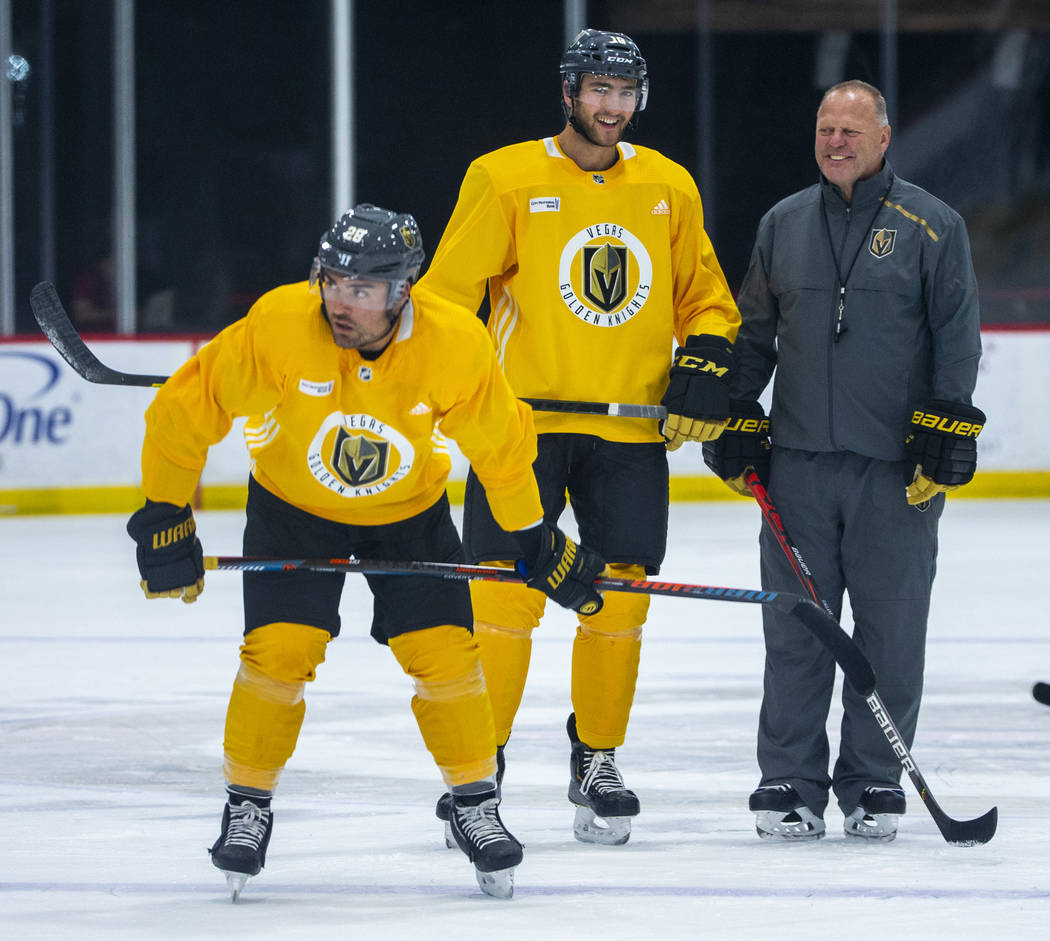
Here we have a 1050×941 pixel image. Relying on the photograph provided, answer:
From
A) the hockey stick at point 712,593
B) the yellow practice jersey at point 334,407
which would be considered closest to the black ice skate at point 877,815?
the hockey stick at point 712,593

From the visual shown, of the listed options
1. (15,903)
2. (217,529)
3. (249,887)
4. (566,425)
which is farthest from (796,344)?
(217,529)

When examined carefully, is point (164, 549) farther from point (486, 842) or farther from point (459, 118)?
point (459, 118)

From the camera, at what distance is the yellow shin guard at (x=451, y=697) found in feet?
9.04

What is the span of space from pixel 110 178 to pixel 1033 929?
1080cm

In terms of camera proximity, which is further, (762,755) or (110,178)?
(110,178)

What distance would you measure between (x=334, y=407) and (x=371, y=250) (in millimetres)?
235

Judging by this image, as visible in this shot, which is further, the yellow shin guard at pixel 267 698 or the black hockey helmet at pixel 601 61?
Result: the black hockey helmet at pixel 601 61

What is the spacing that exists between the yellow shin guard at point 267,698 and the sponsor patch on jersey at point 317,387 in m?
0.35

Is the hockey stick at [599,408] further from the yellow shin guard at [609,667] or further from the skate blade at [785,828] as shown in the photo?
the skate blade at [785,828]

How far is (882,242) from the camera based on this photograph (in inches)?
124

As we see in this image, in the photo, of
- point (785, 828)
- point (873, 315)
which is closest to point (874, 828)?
point (785, 828)

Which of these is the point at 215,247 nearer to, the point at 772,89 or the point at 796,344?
the point at 772,89

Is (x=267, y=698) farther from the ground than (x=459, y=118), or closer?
closer

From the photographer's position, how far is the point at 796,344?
3232 mm
